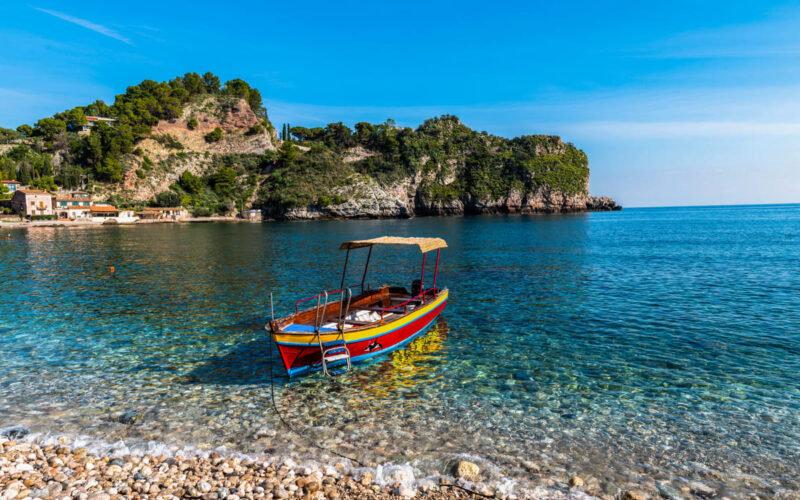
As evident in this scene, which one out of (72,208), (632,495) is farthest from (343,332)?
(72,208)

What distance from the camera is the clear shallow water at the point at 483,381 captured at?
8570 mm

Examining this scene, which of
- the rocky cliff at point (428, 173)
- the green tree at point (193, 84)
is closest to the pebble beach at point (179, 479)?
the rocky cliff at point (428, 173)

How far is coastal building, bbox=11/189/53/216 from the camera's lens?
318 feet

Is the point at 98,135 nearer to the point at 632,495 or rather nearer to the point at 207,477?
the point at 207,477

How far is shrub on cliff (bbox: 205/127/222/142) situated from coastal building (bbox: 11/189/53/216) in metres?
58.5

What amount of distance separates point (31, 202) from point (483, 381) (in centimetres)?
12361

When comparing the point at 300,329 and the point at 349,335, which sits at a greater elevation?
the point at 300,329

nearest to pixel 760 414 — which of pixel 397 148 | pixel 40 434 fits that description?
pixel 40 434

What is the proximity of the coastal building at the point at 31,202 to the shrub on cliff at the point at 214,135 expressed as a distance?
58.5m

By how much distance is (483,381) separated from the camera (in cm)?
1216

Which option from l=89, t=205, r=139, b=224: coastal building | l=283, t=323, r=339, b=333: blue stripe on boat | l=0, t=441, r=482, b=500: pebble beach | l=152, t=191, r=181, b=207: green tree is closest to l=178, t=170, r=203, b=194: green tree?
l=152, t=191, r=181, b=207: green tree

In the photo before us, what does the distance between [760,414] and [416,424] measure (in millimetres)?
8268

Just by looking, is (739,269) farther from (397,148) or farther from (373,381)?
(397,148)

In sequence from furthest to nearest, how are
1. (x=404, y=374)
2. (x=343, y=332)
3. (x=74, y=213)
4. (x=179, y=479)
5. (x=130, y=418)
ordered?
(x=74, y=213) < (x=404, y=374) < (x=343, y=332) < (x=130, y=418) < (x=179, y=479)
